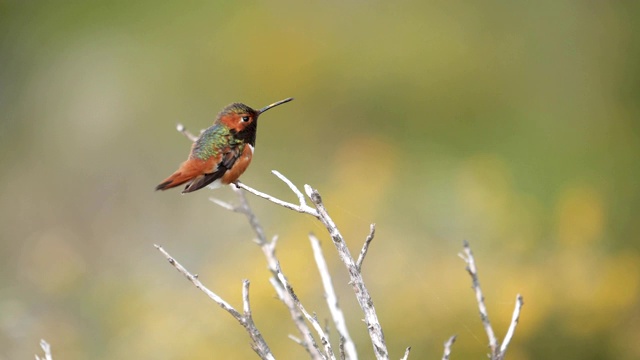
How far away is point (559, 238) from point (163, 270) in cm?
263

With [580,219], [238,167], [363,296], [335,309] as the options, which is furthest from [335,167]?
[335,309]

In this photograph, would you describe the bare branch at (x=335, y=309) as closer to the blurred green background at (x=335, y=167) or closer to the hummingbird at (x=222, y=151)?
the hummingbird at (x=222, y=151)

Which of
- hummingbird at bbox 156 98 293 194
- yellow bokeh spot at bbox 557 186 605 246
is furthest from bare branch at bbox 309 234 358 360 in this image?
yellow bokeh spot at bbox 557 186 605 246

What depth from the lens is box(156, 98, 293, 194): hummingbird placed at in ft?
6.65

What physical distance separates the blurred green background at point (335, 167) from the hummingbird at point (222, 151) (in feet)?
6.48

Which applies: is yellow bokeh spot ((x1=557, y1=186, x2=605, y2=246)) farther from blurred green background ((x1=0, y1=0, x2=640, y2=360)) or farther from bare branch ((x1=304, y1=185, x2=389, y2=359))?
bare branch ((x1=304, y1=185, x2=389, y2=359))

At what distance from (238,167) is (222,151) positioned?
57 mm

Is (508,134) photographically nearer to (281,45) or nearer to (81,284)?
(281,45)

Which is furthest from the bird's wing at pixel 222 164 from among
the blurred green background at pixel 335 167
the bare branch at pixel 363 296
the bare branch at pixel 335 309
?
the blurred green background at pixel 335 167

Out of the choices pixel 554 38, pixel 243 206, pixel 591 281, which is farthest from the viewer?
pixel 554 38

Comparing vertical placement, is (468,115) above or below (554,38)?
below

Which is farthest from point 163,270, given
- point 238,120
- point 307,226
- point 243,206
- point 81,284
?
point 243,206

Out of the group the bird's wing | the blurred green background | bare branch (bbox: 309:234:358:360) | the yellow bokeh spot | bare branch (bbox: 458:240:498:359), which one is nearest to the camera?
bare branch (bbox: 309:234:358:360)

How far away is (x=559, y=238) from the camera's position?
14.9 feet
